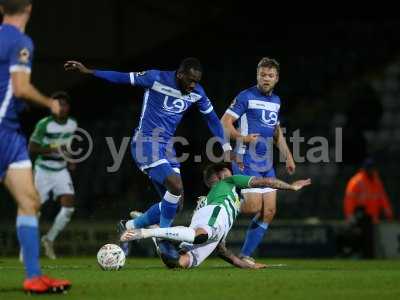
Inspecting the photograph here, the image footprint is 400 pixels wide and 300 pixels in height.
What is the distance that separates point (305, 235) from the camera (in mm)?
17391

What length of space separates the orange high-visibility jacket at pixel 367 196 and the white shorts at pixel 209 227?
23.0 feet

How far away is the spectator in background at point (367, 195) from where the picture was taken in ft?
57.4

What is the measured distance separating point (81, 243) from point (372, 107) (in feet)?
21.7

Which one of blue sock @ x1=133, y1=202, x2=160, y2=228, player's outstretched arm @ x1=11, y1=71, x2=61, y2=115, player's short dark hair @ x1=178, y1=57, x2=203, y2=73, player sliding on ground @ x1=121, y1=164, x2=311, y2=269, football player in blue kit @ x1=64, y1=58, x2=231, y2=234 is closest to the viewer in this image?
player's outstretched arm @ x1=11, y1=71, x2=61, y2=115

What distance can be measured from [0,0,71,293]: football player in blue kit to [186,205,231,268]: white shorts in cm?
296

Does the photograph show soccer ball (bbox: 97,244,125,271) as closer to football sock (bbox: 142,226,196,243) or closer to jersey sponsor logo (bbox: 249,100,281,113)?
football sock (bbox: 142,226,196,243)

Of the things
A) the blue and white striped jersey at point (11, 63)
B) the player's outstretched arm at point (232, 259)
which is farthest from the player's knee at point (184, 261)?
the blue and white striped jersey at point (11, 63)

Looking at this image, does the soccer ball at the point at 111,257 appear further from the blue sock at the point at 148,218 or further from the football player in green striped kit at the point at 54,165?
the football player in green striped kit at the point at 54,165

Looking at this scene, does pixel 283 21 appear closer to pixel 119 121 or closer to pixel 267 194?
pixel 119 121

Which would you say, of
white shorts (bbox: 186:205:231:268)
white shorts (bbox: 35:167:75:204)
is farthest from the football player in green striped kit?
white shorts (bbox: 186:205:231:268)

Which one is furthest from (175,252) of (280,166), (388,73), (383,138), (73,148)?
(388,73)

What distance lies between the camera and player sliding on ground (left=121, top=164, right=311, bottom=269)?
33.6 feet

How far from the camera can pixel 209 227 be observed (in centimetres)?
1054

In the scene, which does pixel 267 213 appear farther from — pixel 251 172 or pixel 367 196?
pixel 367 196
